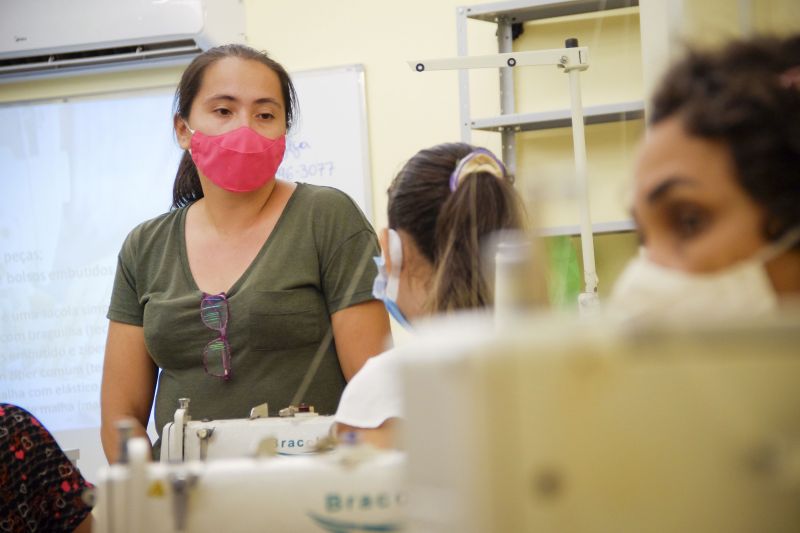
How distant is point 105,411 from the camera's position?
177 centimetres

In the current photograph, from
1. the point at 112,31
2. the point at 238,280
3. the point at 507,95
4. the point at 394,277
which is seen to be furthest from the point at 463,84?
the point at 394,277

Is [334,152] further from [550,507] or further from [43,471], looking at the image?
[550,507]

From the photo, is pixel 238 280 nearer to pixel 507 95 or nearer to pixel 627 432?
pixel 627 432

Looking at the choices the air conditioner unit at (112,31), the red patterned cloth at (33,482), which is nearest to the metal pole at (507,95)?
the air conditioner unit at (112,31)

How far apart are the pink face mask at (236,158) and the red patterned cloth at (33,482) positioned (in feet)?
1.89

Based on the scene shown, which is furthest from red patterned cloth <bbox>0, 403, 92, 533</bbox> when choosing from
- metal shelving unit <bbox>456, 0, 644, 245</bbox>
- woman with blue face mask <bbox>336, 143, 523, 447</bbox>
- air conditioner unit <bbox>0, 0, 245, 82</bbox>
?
air conditioner unit <bbox>0, 0, 245, 82</bbox>

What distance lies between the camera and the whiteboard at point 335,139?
133 inches

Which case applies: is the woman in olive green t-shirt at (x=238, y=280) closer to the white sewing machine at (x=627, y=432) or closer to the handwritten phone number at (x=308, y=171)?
the white sewing machine at (x=627, y=432)

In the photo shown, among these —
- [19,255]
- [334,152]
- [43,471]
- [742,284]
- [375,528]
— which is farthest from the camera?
[19,255]

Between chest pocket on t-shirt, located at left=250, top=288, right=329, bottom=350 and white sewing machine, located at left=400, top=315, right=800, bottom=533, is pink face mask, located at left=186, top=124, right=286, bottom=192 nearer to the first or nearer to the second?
chest pocket on t-shirt, located at left=250, top=288, right=329, bottom=350

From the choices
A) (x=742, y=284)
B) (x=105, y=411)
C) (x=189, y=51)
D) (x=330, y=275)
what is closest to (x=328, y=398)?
(x=330, y=275)

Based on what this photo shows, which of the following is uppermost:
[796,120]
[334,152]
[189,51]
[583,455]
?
[189,51]

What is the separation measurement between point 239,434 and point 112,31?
246cm

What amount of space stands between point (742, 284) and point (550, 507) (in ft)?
0.78
